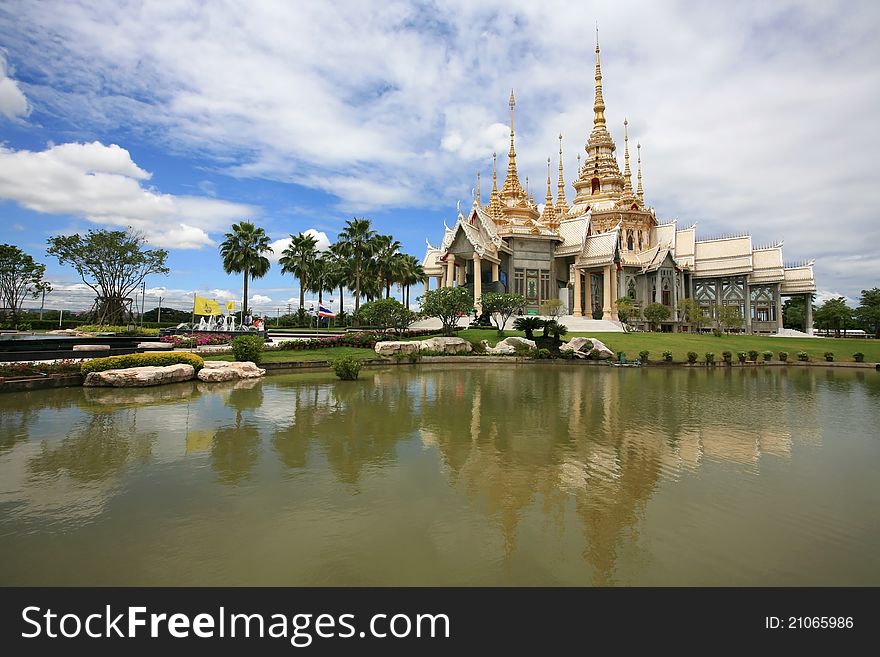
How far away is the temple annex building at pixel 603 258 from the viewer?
4706cm

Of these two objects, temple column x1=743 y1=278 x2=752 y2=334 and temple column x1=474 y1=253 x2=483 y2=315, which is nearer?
temple column x1=474 y1=253 x2=483 y2=315

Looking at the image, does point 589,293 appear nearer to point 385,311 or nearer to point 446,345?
point 446,345

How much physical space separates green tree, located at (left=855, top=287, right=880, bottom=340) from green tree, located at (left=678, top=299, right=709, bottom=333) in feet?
91.0

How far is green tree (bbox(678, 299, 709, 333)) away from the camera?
45344mm

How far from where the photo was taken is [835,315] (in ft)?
182

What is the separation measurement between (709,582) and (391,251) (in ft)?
155

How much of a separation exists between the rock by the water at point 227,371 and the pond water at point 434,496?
5423mm

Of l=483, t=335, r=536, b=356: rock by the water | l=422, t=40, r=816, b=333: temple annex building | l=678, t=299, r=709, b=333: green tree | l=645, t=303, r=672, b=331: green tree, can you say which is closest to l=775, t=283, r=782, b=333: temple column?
l=422, t=40, r=816, b=333: temple annex building

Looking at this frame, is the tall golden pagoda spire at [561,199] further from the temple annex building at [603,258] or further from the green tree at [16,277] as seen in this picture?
the green tree at [16,277]

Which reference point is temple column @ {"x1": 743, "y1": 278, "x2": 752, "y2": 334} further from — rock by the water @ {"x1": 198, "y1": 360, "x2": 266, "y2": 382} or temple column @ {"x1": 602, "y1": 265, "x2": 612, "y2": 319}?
rock by the water @ {"x1": 198, "y1": 360, "x2": 266, "y2": 382}
